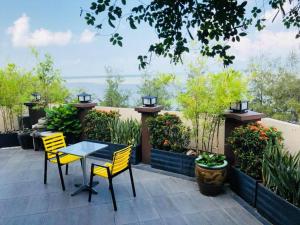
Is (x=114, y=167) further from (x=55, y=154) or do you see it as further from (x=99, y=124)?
(x=99, y=124)

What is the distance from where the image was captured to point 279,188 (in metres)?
3.27

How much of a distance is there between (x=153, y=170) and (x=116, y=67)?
538 cm

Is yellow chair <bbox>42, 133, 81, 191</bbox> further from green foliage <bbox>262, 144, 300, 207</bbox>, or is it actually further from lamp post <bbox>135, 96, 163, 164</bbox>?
green foliage <bbox>262, 144, 300, 207</bbox>

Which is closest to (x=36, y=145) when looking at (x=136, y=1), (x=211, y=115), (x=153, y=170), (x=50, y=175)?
(x=50, y=175)

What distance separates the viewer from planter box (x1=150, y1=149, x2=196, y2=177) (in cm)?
483

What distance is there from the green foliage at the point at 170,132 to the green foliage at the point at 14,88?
4.14m

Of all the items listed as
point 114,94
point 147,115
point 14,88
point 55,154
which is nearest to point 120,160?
point 55,154

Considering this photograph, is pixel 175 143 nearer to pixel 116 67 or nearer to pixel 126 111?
pixel 126 111

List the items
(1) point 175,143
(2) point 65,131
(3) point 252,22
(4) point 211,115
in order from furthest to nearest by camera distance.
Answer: (2) point 65,131 < (1) point 175,143 < (4) point 211,115 < (3) point 252,22

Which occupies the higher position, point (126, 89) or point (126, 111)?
point (126, 89)

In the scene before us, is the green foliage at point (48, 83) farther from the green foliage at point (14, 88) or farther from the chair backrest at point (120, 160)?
the chair backrest at point (120, 160)

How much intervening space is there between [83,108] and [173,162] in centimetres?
271

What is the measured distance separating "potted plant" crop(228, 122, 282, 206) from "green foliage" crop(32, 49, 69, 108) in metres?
5.17

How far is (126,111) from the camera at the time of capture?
21.7 feet
